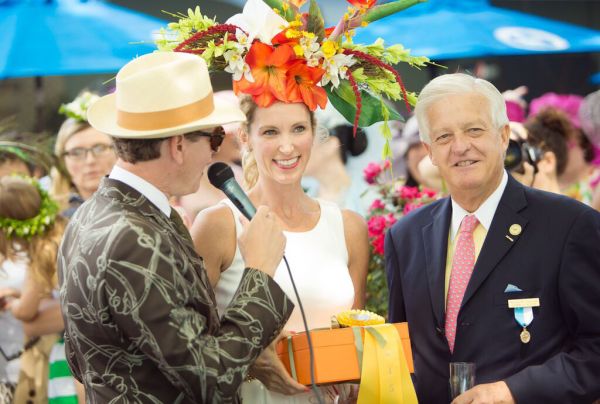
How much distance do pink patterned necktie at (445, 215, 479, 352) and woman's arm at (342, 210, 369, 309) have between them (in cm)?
49

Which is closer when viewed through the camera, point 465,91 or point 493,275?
point 493,275

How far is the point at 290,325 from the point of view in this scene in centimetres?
349

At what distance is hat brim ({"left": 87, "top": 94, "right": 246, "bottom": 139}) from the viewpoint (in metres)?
2.57

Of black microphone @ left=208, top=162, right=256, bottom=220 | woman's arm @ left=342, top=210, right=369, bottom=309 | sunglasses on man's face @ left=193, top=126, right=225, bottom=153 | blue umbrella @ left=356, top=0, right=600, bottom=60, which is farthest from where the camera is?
blue umbrella @ left=356, top=0, right=600, bottom=60

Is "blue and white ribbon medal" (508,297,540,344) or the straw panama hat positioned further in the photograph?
"blue and white ribbon medal" (508,297,540,344)

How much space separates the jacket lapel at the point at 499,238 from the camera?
3.17m

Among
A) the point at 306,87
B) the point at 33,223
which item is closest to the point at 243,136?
the point at 306,87

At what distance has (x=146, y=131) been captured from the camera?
101 inches

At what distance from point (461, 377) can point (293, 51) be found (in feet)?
4.12

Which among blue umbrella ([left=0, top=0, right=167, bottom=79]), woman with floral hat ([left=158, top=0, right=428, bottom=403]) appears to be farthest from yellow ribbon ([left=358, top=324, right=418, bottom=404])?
blue umbrella ([left=0, top=0, right=167, bottom=79])

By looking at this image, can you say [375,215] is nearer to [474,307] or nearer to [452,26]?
[474,307]

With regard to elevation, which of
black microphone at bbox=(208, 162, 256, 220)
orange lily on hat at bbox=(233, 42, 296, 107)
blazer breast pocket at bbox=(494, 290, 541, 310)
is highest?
orange lily on hat at bbox=(233, 42, 296, 107)

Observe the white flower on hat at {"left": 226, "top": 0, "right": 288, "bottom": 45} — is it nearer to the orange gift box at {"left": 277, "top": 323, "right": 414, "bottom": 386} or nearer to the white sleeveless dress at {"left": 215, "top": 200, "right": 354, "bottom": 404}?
the white sleeveless dress at {"left": 215, "top": 200, "right": 354, "bottom": 404}

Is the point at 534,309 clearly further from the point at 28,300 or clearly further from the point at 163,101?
the point at 28,300
